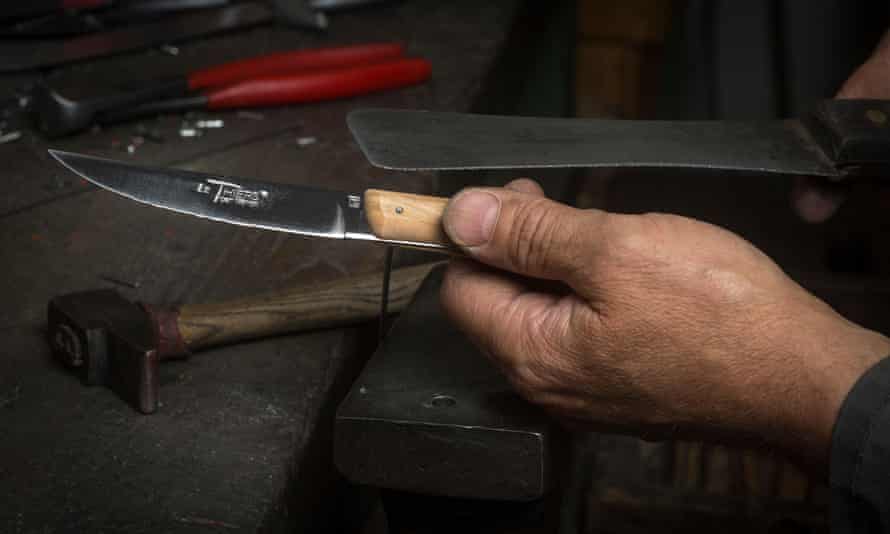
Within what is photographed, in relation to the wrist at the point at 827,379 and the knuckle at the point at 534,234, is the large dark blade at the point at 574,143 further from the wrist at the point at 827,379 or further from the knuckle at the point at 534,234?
the wrist at the point at 827,379

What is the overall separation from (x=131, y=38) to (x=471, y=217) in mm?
1338

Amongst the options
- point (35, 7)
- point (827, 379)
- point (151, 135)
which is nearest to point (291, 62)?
point (151, 135)

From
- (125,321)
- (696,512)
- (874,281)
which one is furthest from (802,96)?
(125,321)

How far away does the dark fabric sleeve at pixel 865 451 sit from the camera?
3.06 ft

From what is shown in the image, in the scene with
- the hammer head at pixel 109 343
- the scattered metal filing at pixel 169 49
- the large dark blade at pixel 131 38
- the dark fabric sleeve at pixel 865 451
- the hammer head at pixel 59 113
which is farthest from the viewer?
the scattered metal filing at pixel 169 49

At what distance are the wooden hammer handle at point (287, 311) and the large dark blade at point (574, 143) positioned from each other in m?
0.18

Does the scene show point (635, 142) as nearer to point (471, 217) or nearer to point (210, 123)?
point (471, 217)

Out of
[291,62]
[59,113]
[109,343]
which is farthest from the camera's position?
[291,62]

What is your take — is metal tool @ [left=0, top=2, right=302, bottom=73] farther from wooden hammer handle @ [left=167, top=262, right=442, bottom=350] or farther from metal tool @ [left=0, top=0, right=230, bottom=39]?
wooden hammer handle @ [left=167, top=262, right=442, bottom=350]

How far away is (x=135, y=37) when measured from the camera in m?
2.13

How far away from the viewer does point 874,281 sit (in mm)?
2135

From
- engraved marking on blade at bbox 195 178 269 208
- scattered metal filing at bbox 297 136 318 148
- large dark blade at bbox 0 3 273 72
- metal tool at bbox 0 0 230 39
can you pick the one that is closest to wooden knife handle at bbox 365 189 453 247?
engraved marking on blade at bbox 195 178 269 208

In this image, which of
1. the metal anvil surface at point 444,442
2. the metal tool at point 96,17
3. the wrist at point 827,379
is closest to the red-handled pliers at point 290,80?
the metal tool at point 96,17

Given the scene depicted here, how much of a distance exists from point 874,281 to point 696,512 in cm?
79
